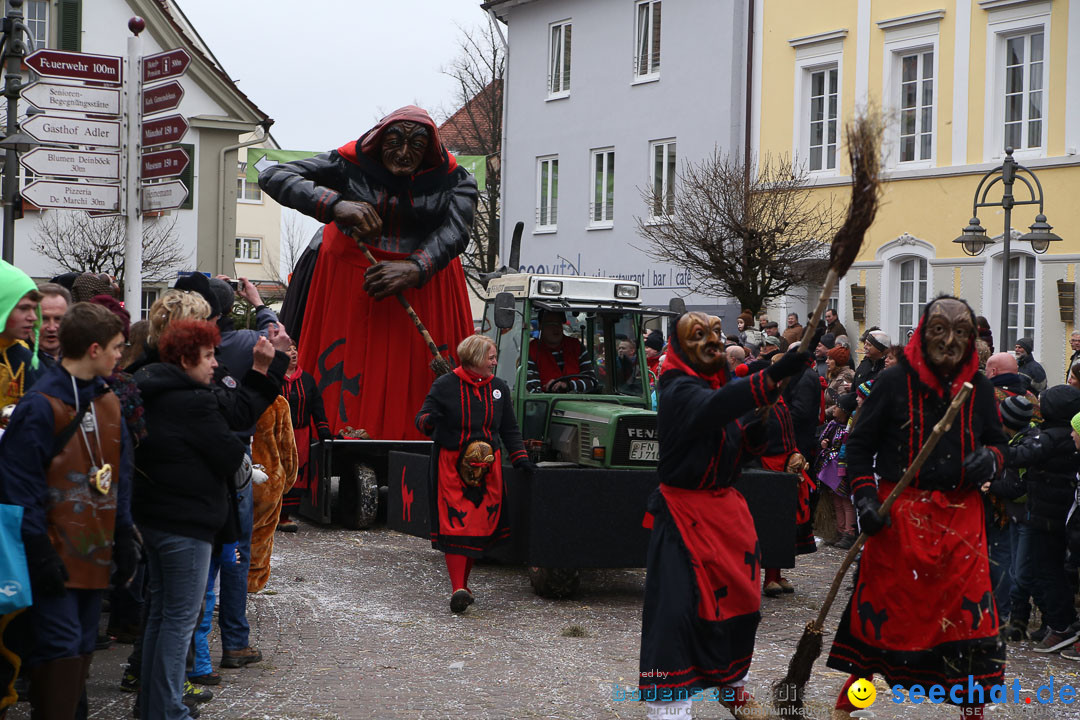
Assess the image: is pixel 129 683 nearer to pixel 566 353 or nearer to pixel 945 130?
pixel 566 353

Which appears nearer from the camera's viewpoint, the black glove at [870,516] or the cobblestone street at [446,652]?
the black glove at [870,516]

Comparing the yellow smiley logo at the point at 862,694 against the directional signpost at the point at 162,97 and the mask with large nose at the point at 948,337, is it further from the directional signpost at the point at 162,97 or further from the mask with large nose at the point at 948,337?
the directional signpost at the point at 162,97

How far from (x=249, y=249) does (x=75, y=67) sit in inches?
2443

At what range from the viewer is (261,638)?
25.7ft

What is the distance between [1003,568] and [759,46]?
19502 mm

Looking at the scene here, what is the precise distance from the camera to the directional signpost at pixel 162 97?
10109 millimetres

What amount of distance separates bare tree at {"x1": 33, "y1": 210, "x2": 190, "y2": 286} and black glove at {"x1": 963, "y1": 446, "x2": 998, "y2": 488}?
24173 millimetres

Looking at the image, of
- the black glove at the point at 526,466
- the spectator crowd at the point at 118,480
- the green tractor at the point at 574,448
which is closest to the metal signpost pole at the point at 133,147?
the green tractor at the point at 574,448

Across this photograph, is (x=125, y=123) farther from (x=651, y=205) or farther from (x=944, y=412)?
(x=651, y=205)

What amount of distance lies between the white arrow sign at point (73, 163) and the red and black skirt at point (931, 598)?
22.9 ft

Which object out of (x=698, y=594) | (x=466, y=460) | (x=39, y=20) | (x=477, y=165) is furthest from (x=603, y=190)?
(x=698, y=594)

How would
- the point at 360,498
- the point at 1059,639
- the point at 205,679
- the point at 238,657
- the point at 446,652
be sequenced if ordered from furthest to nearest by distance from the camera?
the point at 360,498 < the point at 1059,639 < the point at 446,652 < the point at 238,657 < the point at 205,679

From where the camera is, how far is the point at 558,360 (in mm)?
10695

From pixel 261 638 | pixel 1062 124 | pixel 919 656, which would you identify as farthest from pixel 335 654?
pixel 1062 124
